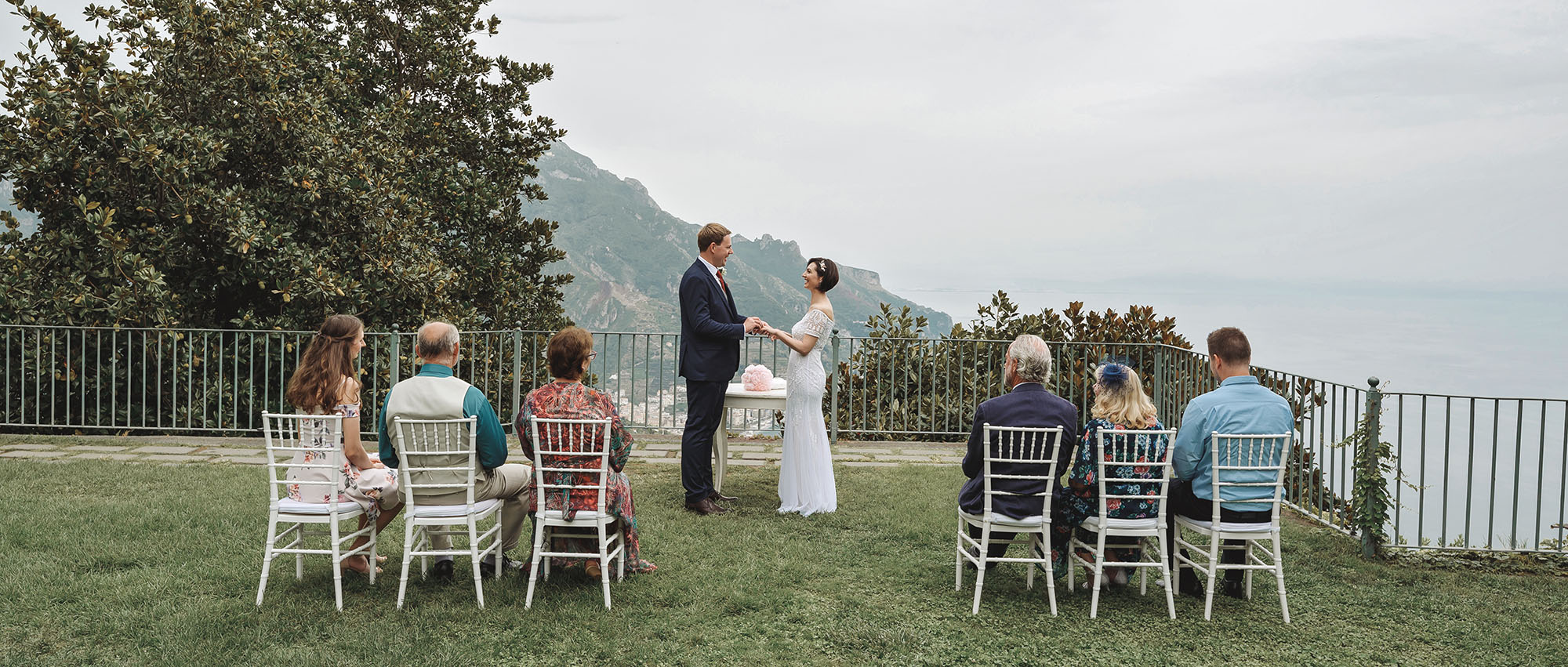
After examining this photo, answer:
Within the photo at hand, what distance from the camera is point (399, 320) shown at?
11.4 metres

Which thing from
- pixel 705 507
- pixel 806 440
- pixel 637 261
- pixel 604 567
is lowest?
pixel 705 507

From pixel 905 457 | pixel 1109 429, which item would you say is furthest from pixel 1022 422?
pixel 905 457

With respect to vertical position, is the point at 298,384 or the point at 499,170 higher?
the point at 499,170

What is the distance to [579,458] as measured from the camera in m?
4.57

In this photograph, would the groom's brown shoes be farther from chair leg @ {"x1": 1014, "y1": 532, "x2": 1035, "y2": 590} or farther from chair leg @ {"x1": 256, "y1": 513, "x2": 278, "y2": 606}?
chair leg @ {"x1": 256, "y1": 513, "x2": 278, "y2": 606}

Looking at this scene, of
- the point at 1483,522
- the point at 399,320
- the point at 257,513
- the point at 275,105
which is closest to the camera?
the point at 1483,522

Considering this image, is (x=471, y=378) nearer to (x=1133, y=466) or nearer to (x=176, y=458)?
(x=176, y=458)

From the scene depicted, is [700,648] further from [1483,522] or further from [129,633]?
[1483,522]

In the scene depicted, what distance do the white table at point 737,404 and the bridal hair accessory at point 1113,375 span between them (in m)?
2.52

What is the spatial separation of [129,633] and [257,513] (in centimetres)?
220

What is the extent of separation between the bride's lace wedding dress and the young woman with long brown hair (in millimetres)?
2574

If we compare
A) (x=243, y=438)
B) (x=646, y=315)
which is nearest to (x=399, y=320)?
(x=243, y=438)

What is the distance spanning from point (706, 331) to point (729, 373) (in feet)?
1.20

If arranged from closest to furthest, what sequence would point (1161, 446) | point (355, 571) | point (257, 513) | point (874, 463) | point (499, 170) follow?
1. point (1161, 446)
2. point (355, 571)
3. point (257, 513)
4. point (874, 463)
5. point (499, 170)
